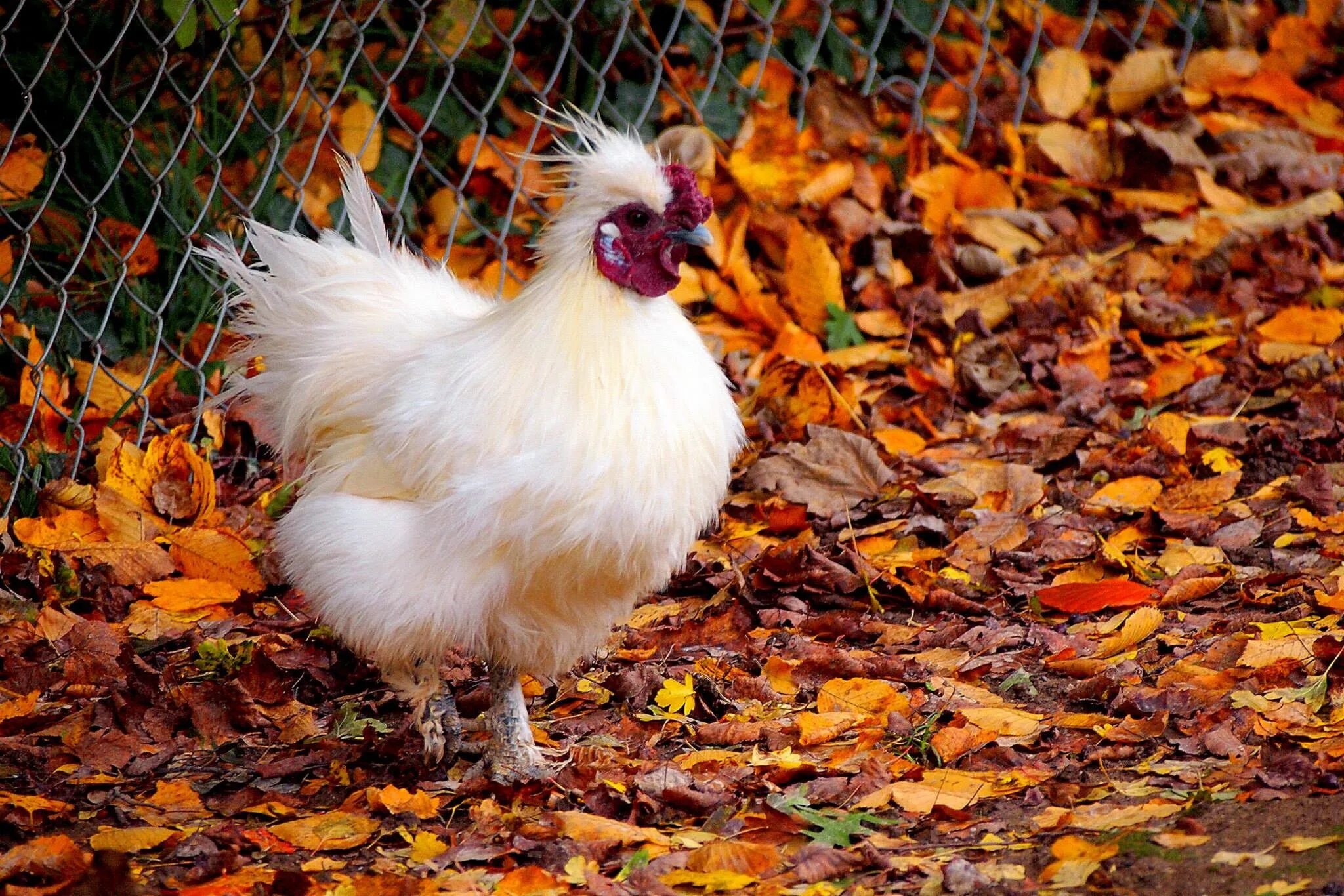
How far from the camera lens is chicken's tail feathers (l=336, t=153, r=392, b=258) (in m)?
4.23

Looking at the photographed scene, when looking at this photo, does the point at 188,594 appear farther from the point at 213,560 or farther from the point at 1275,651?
the point at 1275,651

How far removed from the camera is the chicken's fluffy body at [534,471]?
3260 mm

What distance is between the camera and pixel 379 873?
305cm

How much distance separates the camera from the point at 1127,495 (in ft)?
15.2

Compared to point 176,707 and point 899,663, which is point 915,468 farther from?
point 176,707

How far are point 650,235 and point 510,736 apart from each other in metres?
1.28

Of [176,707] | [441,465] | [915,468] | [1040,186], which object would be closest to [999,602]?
[915,468]

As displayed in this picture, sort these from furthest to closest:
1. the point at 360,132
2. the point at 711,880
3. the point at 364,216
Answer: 1. the point at 360,132
2. the point at 364,216
3. the point at 711,880

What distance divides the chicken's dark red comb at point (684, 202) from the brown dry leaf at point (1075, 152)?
12.2 ft

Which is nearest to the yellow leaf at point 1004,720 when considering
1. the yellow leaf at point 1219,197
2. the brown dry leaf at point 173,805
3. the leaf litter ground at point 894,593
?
the leaf litter ground at point 894,593

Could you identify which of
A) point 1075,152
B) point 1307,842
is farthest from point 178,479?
point 1075,152

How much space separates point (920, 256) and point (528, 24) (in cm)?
195

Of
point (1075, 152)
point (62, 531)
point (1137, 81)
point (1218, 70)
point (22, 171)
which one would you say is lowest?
point (62, 531)

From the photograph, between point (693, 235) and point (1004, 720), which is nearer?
point (693, 235)
